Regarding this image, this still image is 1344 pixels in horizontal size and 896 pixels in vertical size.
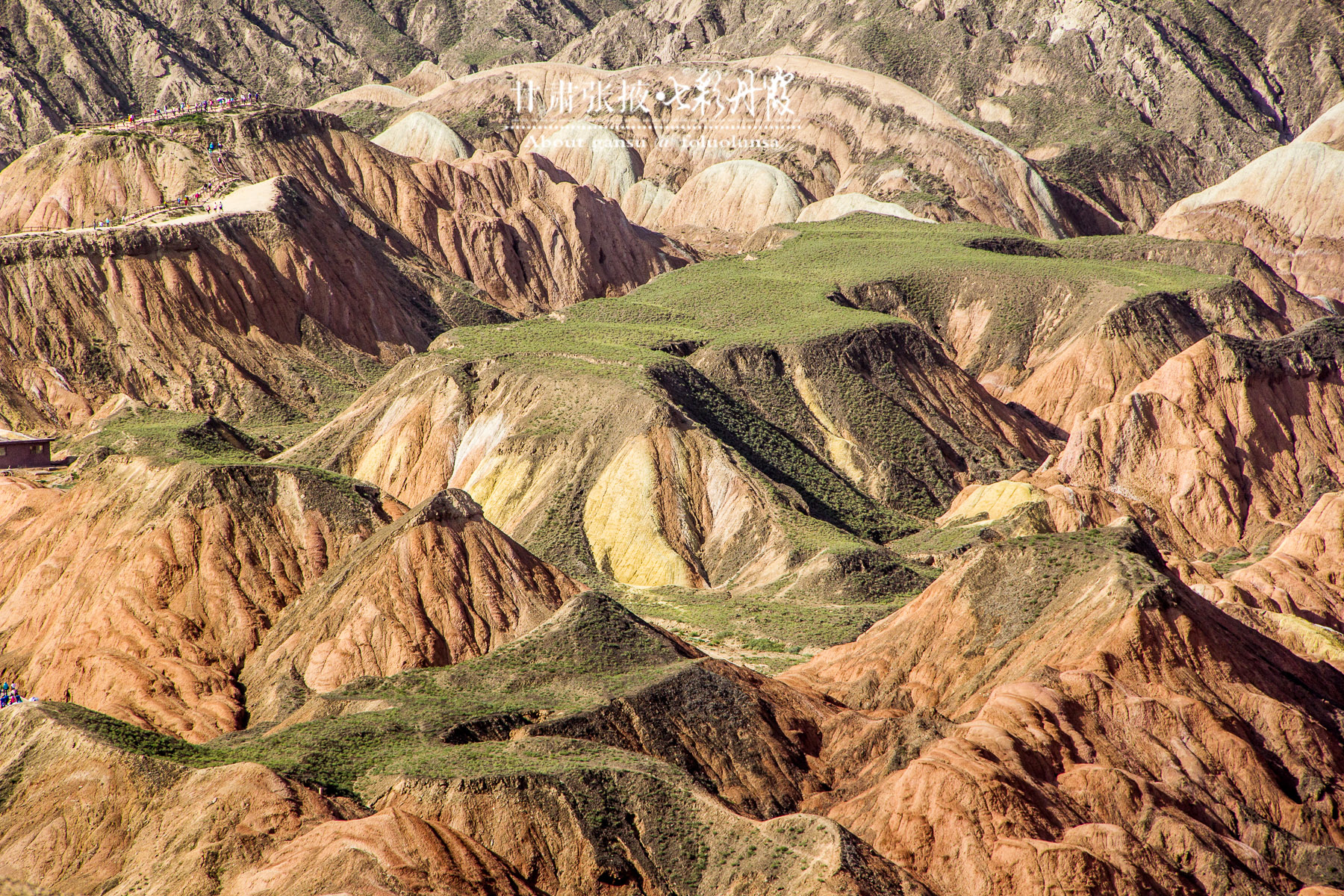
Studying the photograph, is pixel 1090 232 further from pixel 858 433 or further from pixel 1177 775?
pixel 1177 775

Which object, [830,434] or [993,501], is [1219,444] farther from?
[830,434]

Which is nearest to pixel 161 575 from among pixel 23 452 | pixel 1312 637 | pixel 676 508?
pixel 23 452

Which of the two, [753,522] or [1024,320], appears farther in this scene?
[1024,320]

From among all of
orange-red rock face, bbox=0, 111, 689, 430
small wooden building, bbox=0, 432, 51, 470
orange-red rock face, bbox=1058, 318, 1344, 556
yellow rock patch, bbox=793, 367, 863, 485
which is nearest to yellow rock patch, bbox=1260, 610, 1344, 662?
orange-red rock face, bbox=1058, 318, 1344, 556

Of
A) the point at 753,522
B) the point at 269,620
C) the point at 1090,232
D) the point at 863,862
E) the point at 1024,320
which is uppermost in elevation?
the point at 863,862

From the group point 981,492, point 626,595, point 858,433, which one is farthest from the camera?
point 858,433

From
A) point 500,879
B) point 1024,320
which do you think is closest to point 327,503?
point 500,879
